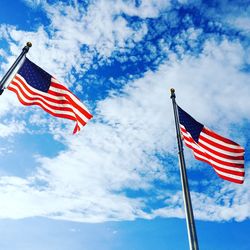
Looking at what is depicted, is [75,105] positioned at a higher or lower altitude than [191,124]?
lower

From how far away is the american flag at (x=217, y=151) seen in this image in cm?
1300

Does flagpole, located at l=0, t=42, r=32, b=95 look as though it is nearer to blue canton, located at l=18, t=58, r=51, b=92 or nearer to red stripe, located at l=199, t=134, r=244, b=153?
blue canton, located at l=18, t=58, r=51, b=92

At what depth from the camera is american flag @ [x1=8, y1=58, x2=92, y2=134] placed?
12539 mm

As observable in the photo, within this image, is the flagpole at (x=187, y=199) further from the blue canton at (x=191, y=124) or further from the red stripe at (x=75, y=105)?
the red stripe at (x=75, y=105)

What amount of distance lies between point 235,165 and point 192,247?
4.58 m

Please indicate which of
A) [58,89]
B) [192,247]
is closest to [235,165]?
[192,247]

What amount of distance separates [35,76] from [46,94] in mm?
804

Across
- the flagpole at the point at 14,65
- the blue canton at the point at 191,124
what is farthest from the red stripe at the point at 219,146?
the flagpole at the point at 14,65

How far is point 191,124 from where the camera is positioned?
13625 millimetres

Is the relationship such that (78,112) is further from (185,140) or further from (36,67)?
(185,140)

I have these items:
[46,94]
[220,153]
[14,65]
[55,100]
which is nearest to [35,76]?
[46,94]

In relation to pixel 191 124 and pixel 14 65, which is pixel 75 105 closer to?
pixel 14 65

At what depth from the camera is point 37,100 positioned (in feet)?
41.4

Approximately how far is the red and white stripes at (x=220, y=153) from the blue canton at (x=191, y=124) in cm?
15
